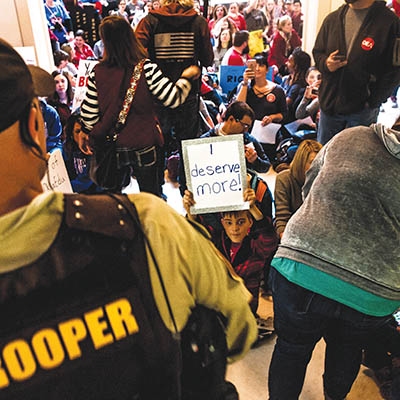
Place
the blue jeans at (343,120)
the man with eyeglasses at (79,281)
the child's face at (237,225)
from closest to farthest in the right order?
the man with eyeglasses at (79,281), the child's face at (237,225), the blue jeans at (343,120)

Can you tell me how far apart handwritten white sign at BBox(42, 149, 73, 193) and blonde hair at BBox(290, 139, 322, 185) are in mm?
1018

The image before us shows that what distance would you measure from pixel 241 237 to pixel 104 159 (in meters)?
0.97

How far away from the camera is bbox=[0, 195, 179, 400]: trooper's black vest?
2.08 feet

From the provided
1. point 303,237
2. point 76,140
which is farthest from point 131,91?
point 303,237

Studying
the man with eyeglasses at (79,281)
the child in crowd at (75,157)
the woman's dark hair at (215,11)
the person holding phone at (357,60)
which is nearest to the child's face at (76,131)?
the child in crowd at (75,157)

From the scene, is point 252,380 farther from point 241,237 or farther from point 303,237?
point 303,237

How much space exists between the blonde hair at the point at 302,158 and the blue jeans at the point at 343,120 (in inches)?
47.4

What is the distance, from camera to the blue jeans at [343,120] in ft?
10.4

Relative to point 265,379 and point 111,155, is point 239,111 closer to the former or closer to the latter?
point 111,155

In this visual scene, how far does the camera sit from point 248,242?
2.35 m

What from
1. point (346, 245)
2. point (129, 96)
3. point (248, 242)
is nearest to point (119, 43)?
point (129, 96)

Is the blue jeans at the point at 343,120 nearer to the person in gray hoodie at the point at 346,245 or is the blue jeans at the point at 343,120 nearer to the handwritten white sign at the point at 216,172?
the handwritten white sign at the point at 216,172

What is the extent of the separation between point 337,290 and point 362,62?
205cm

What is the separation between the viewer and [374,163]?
1.35 meters
